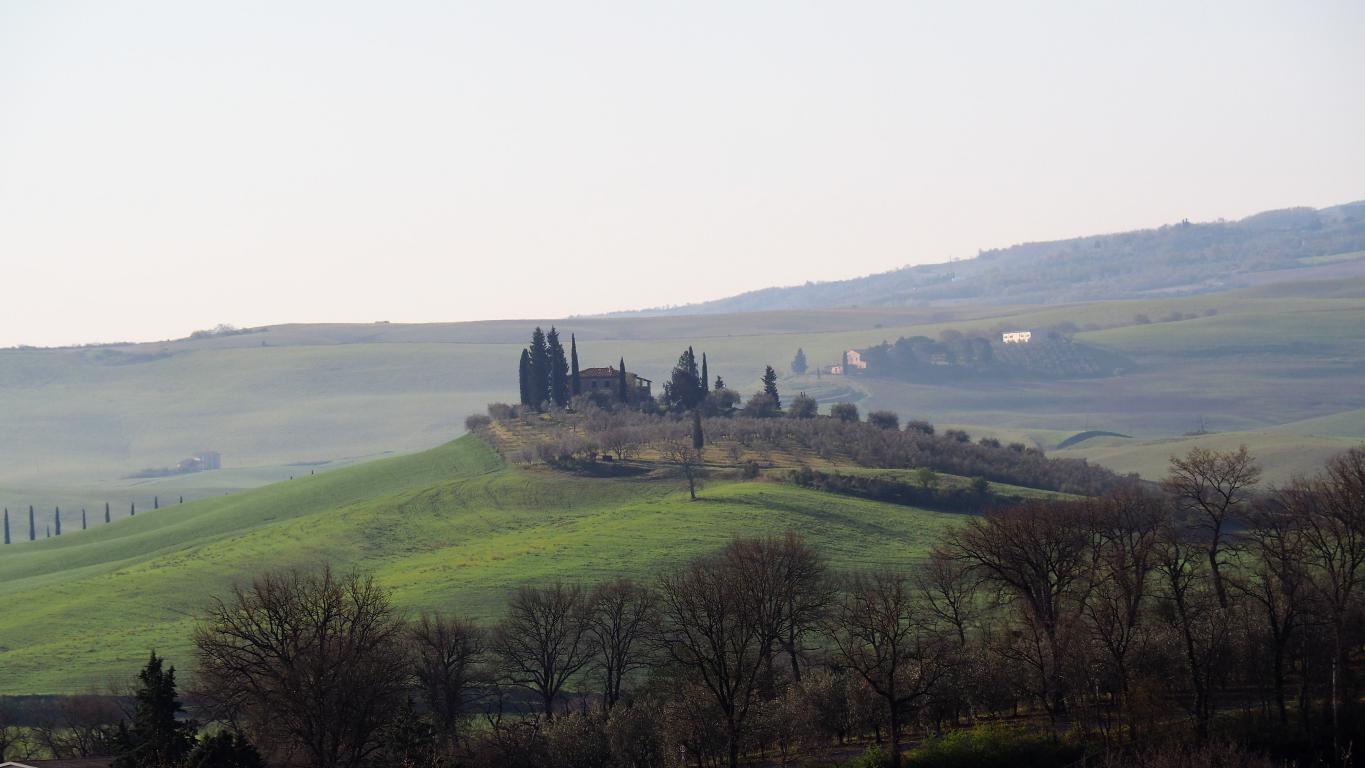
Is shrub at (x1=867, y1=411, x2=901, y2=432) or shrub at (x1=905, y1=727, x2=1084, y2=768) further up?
shrub at (x1=867, y1=411, x2=901, y2=432)

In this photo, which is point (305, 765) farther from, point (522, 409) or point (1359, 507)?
point (522, 409)

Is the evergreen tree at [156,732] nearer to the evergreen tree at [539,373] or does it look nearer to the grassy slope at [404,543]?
the grassy slope at [404,543]

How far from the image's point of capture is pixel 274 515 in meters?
152

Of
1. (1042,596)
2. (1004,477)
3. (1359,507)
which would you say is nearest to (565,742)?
(1042,596)

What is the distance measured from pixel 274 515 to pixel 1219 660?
112m

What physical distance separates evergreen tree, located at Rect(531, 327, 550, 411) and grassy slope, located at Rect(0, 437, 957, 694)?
37.4 feet

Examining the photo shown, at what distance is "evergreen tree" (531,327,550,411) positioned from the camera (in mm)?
174000

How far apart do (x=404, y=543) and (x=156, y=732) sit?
77672mm

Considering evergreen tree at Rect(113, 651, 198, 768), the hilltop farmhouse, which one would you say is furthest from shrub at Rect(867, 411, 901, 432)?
evergreen tree at Rect(113, 651, 198, 768)

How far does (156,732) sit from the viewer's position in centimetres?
5378

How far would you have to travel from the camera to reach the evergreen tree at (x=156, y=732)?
5278cm

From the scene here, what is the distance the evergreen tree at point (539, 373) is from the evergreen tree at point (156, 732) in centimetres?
11859

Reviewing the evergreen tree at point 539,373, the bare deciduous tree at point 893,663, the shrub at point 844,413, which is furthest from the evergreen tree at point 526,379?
the bare deciduous tree at point 893,663

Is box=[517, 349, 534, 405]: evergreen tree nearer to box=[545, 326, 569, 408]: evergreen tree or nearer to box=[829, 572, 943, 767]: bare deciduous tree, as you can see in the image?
box=[545, 326, 569, 408]: evergreen tree
